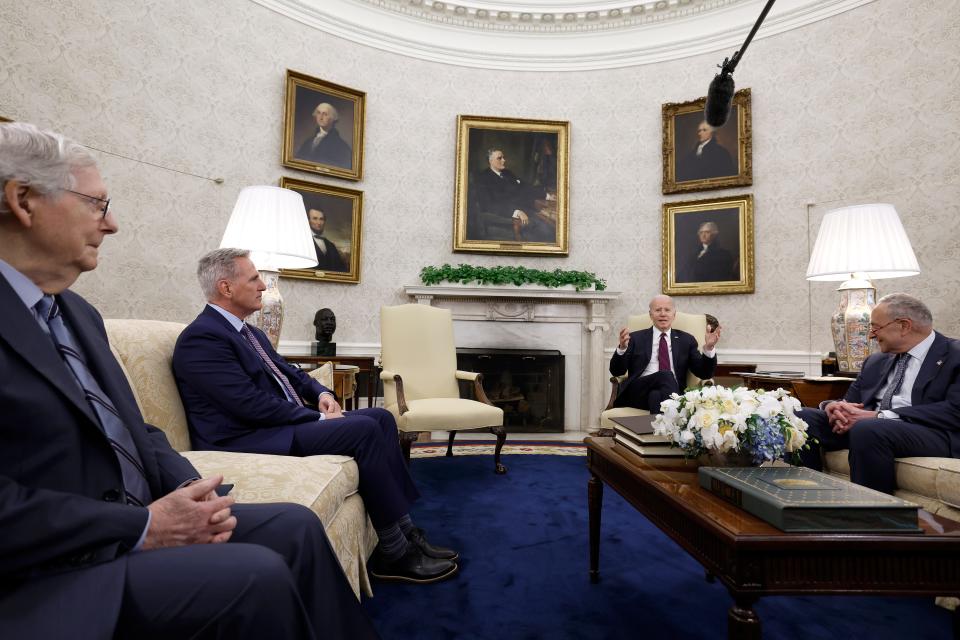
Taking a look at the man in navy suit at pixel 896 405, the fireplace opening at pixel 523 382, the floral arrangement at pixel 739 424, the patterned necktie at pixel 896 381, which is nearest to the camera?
the floral arrangement at pixel 739 424

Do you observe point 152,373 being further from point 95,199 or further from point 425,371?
point 425,371

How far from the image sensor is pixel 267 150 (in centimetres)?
574

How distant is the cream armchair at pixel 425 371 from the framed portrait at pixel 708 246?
9.94 feet

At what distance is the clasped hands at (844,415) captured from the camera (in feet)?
9.40

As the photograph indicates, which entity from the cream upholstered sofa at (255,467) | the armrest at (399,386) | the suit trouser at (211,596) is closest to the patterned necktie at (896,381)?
the cream upholstered sofa at (255,467)

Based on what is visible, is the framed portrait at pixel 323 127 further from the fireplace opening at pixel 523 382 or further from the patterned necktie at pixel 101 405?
the patterned necktie at pixel 101 405

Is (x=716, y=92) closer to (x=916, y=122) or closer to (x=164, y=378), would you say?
(x=164, y=378)

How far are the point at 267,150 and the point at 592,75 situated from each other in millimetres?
4179

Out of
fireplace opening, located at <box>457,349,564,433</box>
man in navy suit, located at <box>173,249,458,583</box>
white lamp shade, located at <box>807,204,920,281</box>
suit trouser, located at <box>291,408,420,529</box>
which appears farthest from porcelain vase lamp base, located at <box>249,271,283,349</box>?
white lamp shade, located at <box>807,204,920,281</box>

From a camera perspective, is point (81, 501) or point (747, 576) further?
point (747, 576)

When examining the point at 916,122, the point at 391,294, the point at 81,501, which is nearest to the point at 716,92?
the point at 81,501

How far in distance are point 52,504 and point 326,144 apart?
5758mm

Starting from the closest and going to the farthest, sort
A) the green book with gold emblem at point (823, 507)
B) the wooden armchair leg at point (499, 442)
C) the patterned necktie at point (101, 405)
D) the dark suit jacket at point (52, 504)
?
the dark suit jacket at point (52, 504)
the patterned necktie at point (101, 405)
the green book with gold emblem at point (823, 507)
the wooden armchair leg at point (499, 442)

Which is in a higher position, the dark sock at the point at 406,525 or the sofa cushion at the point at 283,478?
the sofa cushion at the point at 283,478
